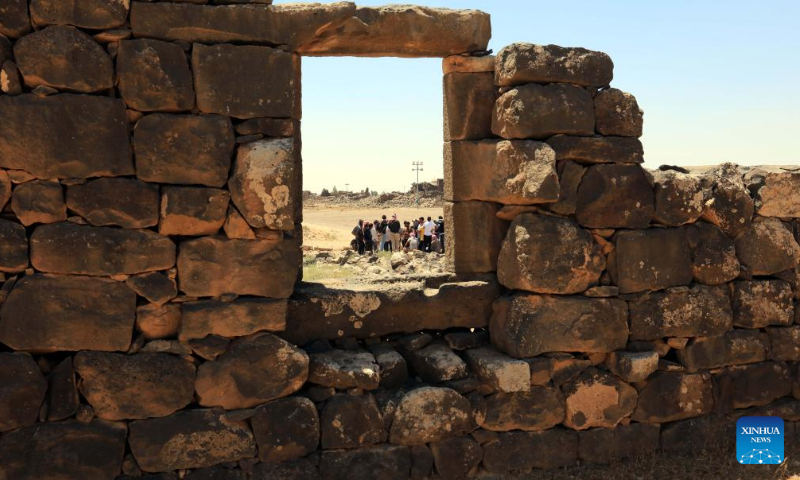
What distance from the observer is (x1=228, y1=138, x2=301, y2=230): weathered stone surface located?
4.73m

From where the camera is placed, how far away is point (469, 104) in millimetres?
5676

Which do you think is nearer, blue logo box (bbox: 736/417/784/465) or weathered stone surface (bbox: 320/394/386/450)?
weathered stone surface (bbox: 320/394/386/450)

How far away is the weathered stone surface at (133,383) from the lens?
15.1 ft

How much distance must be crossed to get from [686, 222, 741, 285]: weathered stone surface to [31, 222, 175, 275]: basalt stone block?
13.0ft

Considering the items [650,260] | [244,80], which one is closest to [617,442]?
[650,260]

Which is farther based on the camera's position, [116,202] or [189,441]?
[189,441]

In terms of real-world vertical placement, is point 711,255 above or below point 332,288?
above

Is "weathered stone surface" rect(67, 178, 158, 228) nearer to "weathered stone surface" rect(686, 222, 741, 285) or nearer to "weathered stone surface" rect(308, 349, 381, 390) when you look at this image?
"weathered stone surface" rect(308, 349, 381, 390)

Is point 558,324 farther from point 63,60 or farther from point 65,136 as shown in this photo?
point 63,60

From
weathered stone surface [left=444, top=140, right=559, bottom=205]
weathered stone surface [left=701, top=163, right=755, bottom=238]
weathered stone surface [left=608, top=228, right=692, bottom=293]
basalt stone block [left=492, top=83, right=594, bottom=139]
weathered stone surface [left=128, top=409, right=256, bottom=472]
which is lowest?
weathered stone surface [left=128, top=409, right=256, bottom=472]

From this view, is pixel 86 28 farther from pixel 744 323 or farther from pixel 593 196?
pixel 744 323

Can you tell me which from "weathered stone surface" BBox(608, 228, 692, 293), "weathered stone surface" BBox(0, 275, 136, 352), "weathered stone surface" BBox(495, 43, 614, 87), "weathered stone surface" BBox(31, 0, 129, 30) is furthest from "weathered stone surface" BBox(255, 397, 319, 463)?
"weathered stone surface" BBox(495, 43, 614, 87)

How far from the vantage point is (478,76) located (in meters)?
5.66

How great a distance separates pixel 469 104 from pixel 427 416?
7.93ft
